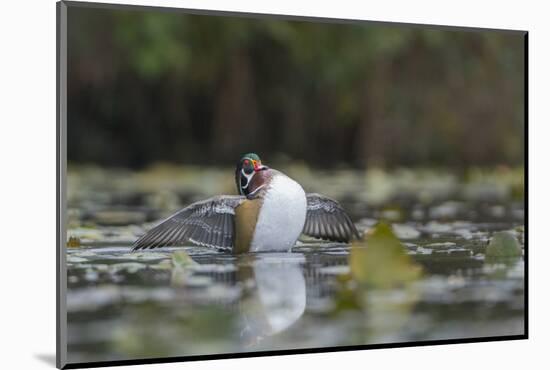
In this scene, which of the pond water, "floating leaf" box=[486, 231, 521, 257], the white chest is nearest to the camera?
the pond water

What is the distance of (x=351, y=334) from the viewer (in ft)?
16.1

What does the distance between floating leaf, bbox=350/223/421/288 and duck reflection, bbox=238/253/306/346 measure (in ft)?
0.95

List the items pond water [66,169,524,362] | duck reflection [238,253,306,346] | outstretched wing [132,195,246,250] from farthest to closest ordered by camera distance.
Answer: outstretched wing [132,195,246,250] → duck reflection [238,253,306,346] → pond water [66,169,524,362]

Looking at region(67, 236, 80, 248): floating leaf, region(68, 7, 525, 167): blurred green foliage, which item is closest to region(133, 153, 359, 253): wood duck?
region(68, 7, 525, 167): blurred green foliage

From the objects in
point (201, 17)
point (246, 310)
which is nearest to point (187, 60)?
point (201, 17)

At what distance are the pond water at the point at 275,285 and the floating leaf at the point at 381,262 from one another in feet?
0.11

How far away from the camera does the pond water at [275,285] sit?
4531 millimetres

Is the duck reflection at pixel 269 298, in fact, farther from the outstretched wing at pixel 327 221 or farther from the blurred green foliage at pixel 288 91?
the blurred green foliage at pixel 288 91

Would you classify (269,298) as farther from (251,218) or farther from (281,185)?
(281,185)

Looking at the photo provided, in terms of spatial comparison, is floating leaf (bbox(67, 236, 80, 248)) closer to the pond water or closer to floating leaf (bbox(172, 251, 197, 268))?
the pond water

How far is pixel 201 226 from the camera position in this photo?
16.1 ft

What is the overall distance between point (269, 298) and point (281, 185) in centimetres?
53

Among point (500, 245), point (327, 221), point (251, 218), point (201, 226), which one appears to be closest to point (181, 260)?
point (201, 226)

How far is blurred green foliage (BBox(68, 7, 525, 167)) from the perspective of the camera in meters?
4.73
